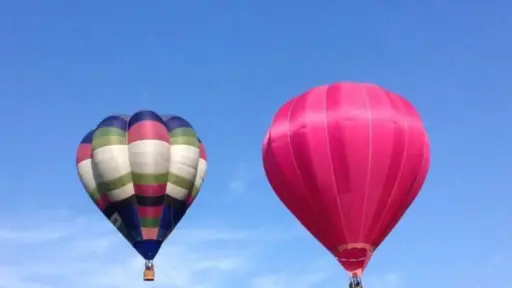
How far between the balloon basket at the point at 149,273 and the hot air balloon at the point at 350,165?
25.6ft

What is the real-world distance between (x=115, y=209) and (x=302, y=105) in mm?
9375

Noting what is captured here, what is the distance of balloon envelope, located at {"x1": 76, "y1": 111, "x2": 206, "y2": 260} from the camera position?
87.9ft

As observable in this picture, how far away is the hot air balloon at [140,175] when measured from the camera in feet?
87.9

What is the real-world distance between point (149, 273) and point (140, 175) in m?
3.26

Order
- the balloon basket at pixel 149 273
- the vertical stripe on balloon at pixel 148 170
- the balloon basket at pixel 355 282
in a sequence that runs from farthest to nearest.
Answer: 1. the vertical stripe on balloon at pixel 148 170
2. the balloon basket at pixel 149 273
3. the balloon basket at pixel 355 282

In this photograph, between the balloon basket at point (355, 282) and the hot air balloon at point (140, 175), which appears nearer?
the balloon basket at point (355, 282)

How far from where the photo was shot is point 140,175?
26.8m

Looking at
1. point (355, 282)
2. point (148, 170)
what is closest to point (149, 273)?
point (148, 170)

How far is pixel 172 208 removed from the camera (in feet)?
91.1

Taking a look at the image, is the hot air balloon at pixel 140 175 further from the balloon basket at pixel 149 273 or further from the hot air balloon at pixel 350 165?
the hot air balloon at pixel 350 165

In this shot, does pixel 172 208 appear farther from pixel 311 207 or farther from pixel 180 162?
pixel 311 207

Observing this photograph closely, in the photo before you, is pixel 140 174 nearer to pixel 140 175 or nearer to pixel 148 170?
pixel 140 175

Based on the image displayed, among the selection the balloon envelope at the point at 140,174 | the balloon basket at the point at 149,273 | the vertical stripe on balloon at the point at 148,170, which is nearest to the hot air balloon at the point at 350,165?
the vertical stripe on balloon at the point at 148,170

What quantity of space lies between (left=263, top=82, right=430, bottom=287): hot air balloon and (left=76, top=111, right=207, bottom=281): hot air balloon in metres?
7.27
